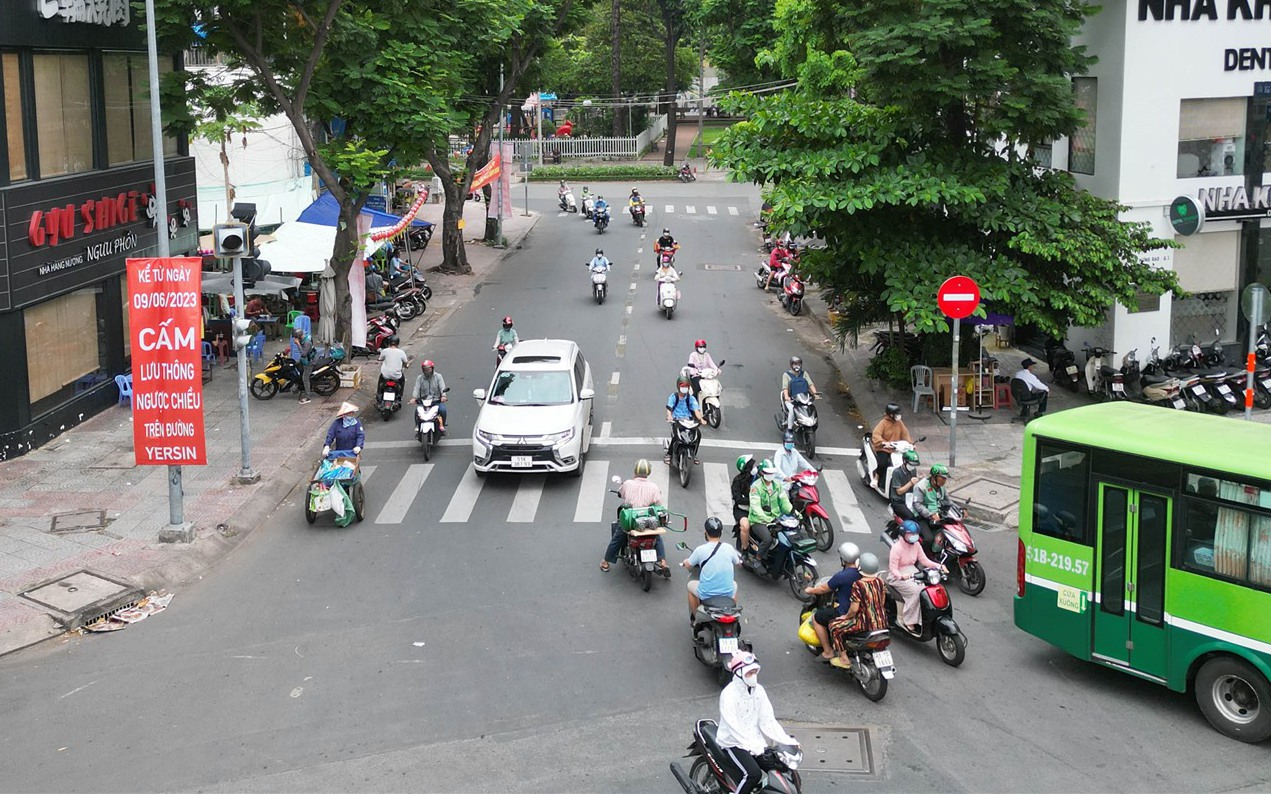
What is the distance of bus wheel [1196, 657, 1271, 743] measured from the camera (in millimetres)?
10562

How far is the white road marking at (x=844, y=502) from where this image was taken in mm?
17266

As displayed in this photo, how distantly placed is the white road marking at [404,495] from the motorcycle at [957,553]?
728 centimetres

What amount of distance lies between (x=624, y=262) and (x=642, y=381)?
1604 cm

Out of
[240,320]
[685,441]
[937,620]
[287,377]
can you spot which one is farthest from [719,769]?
[287,377]

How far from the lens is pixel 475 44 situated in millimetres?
35500

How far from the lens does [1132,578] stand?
37.3 feet

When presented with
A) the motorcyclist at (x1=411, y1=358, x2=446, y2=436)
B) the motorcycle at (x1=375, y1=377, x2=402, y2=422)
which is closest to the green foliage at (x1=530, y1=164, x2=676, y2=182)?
the motorcycle at (x1=375, y1=377, x2=402, y2=422)

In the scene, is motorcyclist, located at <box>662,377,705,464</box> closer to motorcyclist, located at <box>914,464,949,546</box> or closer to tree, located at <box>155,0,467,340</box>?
motorcyclist, located at <box>914,464,949,546</box>

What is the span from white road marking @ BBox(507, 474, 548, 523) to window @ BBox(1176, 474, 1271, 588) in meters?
9.13

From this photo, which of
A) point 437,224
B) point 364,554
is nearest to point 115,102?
point 364,554

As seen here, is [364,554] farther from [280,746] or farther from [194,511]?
[280,746]

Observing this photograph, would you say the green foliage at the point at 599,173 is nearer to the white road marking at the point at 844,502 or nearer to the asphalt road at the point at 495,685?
the white road marking at the point at 844,502

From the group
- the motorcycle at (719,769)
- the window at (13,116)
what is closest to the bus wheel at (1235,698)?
the motorcycle at (719,769)

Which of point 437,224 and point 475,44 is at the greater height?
point 475,44
